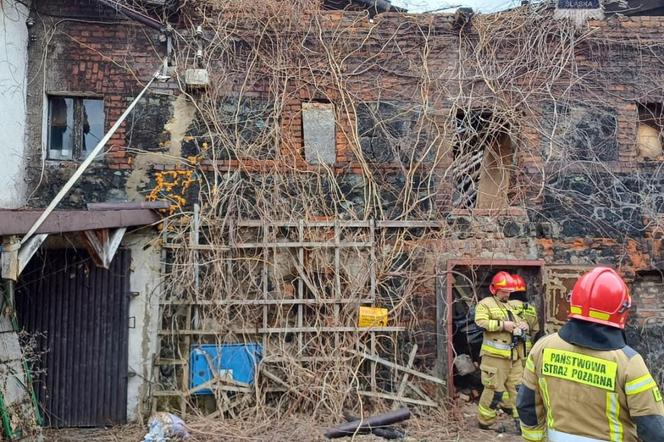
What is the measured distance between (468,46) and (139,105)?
4.62m

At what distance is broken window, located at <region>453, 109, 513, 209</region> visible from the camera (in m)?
7.68

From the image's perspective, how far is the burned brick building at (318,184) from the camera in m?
6.79

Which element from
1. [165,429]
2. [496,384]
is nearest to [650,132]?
[496,384]

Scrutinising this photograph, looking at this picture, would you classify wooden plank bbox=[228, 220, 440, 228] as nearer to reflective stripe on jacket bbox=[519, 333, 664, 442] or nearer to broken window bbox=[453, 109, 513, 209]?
broken window bbox=[453, 109, 513, 209]

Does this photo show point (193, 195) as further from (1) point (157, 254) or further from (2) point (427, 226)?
(2) point (427, 226)

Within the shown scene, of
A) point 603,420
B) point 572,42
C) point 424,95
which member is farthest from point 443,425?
point 572,42

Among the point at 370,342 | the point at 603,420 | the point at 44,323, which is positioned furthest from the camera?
the point at 370,342

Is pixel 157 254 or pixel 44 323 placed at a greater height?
pixel 157 254

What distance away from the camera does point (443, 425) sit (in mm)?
6555

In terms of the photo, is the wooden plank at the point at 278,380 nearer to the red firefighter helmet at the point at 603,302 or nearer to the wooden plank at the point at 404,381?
the wooden plank at the point at 404,381

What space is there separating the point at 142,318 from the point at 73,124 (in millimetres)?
2774

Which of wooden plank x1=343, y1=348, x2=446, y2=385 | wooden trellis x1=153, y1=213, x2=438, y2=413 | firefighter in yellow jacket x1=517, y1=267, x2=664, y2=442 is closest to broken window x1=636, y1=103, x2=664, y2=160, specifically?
wooden trellis x1=153, y1=213, x2=438, y2=413

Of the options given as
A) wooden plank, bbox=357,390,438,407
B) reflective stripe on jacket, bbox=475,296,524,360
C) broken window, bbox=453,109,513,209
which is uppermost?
broken window, bbox=453,109,513,209

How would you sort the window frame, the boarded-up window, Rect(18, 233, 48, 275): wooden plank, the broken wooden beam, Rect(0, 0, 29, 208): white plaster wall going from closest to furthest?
Rect(18, 233, 48, 275): wooden plank < the broken wooden beam < Rect(0, 0, 29, 208): white plaster wall < the window frame < the boarded-up window
